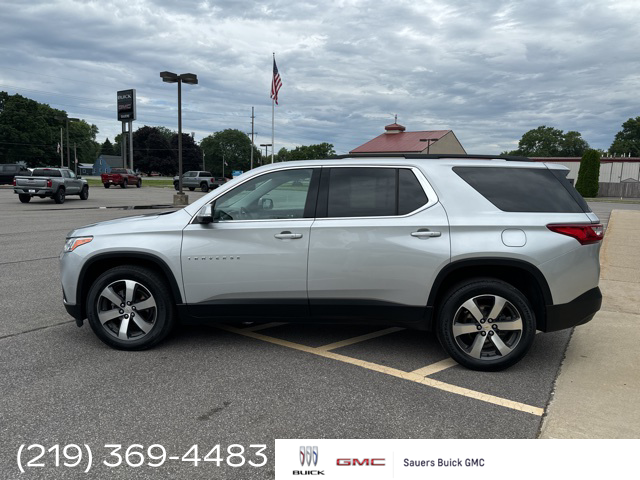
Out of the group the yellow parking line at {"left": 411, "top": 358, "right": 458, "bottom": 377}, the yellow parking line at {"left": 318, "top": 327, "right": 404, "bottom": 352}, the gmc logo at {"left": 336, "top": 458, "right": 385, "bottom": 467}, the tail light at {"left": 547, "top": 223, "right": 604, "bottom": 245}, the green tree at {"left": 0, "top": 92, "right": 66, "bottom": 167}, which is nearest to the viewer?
the gmc logo at {"left": 336, "top": 458, "right": 385, "bottom": 467}

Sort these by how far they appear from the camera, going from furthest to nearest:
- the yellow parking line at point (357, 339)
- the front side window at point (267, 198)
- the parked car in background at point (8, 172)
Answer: the parked car in background at point (8, 172)
the yellow parking line at point (357, 339)
the front side window at point (267, 198)

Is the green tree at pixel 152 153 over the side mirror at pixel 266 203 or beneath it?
over

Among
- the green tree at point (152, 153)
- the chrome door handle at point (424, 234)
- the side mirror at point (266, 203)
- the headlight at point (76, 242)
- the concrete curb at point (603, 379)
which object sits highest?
the green tree at point (152, 153)

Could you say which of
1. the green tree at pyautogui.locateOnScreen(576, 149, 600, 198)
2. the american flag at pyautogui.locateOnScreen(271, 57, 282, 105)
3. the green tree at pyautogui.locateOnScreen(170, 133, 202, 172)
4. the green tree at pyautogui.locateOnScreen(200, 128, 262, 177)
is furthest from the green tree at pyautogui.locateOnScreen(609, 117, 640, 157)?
the american flag at pyautogui.locateOnScreen(271, 57, 282, 105)

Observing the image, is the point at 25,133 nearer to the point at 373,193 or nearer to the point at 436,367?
the point at 373,193

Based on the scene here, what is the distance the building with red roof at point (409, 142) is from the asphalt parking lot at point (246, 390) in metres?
60.1

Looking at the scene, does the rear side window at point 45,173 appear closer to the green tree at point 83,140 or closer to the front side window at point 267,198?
→ the front side window at point 267,198

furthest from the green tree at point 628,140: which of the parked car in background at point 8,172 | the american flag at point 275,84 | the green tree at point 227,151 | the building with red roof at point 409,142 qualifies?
the parked car in background at point 8,172

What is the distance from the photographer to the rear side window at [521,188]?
13.3 ft

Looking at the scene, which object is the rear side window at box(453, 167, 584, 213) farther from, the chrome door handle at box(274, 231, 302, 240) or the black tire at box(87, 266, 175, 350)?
the black tire at box(87, 266, 175, 350)

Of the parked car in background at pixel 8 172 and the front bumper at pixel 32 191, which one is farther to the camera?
the parked car in background at pixel 8 172

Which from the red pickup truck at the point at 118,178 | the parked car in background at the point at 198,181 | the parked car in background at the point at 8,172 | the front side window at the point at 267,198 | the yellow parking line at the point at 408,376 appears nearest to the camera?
the yellow parking line at the point at 408,376

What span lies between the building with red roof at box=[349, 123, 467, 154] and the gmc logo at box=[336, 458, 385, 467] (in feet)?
204

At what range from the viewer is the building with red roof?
66000 mm
